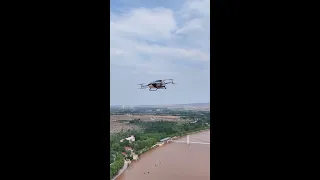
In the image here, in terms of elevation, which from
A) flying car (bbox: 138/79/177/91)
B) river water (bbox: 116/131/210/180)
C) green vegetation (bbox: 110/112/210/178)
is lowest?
river water (bbox: 116/131/210/180)

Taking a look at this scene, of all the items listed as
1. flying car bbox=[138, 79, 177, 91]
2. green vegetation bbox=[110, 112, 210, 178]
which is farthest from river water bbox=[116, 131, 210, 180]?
flying car bbox=[138, 79, 177, 91]

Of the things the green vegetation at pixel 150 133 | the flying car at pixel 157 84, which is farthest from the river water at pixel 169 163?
the flying car at pixel 157 84

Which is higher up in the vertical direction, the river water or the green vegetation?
the green vegetation

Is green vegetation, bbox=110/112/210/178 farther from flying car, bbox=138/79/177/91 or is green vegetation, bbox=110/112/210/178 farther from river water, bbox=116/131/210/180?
flying car, bbox=138/79/177/91

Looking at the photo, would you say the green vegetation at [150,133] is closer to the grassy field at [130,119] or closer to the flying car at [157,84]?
the grassy field at [130,119]
